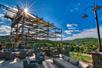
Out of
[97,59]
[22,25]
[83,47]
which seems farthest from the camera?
[83,47]

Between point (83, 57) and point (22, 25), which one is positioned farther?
point (22, 25)

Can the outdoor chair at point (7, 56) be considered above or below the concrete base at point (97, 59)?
below

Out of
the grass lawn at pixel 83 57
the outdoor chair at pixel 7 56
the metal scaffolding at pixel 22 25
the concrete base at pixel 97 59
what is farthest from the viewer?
the metal scaffolding at pixel 22 25

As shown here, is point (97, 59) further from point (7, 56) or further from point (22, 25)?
point (22, 25)

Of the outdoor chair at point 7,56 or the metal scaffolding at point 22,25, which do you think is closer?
the outdoor chair at point 7,56

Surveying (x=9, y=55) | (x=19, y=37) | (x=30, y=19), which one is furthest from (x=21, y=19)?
(x=9, y=55)

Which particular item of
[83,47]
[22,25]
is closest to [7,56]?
[22,25]

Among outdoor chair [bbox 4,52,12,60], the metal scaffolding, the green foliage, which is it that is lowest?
outdoor chair [bbox 4,52,12,60]

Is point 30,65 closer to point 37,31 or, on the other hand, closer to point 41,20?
point 41,20

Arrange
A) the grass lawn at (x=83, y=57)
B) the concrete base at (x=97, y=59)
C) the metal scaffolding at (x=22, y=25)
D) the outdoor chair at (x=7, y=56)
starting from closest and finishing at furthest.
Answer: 1. the concrete base at (x=97, y=59)
2. the grass lawn at (x=83, y=57)
3. the outdoor chair at (x=7, y=56)
4. the metal scaffolding at (x=22, y=25)

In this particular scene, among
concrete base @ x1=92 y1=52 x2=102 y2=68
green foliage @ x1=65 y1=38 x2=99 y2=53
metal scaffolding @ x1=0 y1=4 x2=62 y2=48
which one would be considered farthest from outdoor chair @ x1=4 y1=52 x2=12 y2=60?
concrete base @ x1=92 y1=52 x2=102 y2=68

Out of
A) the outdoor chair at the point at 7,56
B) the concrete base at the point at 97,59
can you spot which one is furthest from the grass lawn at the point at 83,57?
the outdoor chair at the point at 7,56

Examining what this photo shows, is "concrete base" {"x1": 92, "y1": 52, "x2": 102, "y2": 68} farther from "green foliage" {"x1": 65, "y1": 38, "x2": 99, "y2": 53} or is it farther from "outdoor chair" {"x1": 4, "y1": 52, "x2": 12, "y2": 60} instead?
"green foliage" {"x1": 65, "y1": 38, "x2": 99, "y2": 53}

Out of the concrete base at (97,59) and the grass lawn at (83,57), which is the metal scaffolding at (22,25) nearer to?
the grass lawn at (83,57)
